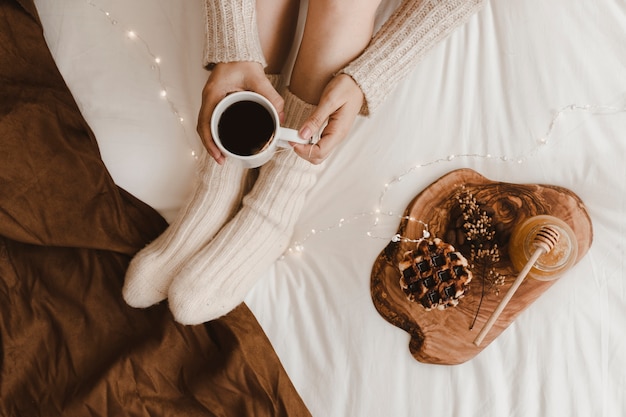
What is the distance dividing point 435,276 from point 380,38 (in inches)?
13.6

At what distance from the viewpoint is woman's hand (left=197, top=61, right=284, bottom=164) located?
585mm

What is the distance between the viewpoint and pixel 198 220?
0.71 meters

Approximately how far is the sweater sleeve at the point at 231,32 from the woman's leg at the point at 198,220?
0.06m

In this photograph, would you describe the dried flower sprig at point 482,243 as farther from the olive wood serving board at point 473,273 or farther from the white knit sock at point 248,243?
the white knit sock at point 248,243

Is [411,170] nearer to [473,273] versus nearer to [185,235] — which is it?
[473,273]

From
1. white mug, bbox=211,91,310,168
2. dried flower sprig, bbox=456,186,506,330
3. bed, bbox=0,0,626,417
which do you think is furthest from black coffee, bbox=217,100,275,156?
→ dried flower sprig, bbox=456,186,506,330

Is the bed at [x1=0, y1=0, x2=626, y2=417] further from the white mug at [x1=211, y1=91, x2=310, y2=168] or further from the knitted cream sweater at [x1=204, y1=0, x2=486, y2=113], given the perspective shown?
the white mug at [x1=211, y1=91, x2=310, y2=168]

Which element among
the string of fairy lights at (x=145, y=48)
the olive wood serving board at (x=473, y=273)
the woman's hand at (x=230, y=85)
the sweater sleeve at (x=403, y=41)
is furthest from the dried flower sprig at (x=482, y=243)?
the string of fairy lights at (x=145, y=48)

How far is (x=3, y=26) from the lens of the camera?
0.72m

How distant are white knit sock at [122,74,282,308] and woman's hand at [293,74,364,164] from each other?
5.8 inches

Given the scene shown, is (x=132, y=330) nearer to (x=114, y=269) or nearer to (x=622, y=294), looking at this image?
(x=114, y=269)

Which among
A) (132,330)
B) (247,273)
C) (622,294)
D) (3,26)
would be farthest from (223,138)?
(622,294)

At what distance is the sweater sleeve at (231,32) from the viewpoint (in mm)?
607

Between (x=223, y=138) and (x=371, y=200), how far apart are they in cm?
29
